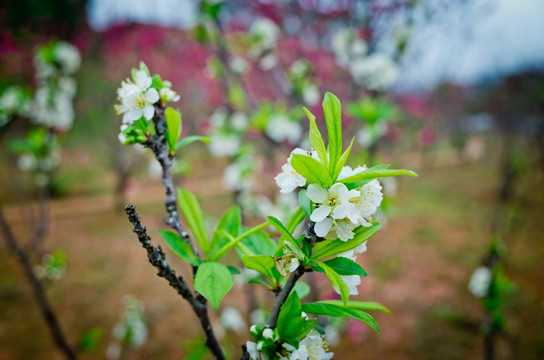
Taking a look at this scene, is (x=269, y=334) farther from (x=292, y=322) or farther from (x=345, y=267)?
(x=345, y=267)

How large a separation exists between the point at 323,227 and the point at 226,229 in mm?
293

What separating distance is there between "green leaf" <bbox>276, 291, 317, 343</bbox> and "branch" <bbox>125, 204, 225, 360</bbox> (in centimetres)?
15

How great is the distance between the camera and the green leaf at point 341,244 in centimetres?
58

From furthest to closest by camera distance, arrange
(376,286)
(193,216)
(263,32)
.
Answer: (376,286)
(263,32)
(193,216)

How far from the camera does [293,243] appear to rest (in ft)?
1.87

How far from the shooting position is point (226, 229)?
774mm

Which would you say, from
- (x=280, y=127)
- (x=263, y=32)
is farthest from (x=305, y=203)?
(x=263, y=32)

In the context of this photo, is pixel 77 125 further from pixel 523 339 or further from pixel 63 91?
pixel 523 339

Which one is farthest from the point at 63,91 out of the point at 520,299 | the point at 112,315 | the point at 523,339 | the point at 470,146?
the point at 470,146

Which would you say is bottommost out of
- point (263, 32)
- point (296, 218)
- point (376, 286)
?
point (376, 286)

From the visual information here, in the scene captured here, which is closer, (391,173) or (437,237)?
(391,173)

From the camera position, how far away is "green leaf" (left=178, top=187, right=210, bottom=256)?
0.72m

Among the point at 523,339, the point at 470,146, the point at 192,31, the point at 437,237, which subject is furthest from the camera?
the point at 470,146

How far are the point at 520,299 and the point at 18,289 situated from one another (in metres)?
6.03
